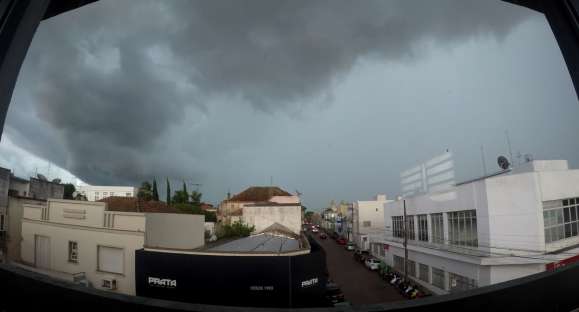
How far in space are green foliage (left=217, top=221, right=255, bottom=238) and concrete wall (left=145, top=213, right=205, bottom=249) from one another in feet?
1.44

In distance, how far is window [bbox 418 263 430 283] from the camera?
755 centimetres

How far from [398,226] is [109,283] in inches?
562

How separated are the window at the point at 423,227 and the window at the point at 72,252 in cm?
987

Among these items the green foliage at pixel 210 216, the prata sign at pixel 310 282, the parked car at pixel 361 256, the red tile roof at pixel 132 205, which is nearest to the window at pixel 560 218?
the prata sign at pixel 310 282

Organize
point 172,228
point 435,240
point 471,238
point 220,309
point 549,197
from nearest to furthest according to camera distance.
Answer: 1. point 220,309
2. point 172,228
3. point 549,197
4. point 471,238
5. point 435,240

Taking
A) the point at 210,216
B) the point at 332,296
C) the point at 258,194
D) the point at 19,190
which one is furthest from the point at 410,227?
the point at 19,190

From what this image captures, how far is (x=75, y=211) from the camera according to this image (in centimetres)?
88

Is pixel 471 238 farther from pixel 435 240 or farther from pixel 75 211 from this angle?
pixel 75 211

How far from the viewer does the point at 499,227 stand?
15.9 ft

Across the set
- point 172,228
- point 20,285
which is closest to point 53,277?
point 20,285

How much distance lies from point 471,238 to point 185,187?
21.7ft

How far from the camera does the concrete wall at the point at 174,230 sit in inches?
35.6

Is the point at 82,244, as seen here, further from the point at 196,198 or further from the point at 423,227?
the point at 423,227

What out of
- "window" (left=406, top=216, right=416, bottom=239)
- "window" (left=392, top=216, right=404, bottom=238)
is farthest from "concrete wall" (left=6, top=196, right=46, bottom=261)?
"window" (left=392, top=216, right=404, bottom=238)
